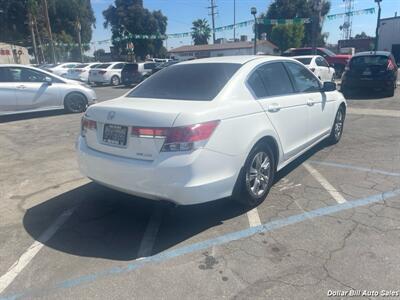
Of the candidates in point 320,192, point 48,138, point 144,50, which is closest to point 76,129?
point 48,138

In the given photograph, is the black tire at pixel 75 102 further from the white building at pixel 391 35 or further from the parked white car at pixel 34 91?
the white building at pixel 391 35

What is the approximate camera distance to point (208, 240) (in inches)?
134

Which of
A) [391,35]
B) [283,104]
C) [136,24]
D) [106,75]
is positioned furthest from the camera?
[136,24]

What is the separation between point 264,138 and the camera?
157 inches

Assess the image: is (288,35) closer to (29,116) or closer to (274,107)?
(29,116)

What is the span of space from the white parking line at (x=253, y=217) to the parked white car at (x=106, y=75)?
21530 mm

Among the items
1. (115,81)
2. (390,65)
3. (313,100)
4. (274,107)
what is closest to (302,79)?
(313,100)

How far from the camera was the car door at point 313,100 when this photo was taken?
4984mm

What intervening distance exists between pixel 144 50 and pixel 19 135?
57.9 m

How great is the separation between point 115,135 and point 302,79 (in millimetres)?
2987

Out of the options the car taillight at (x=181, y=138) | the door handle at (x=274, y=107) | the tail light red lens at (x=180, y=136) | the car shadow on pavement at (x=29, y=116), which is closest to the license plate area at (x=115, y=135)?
the tail light red lens at (x=180, y=136)

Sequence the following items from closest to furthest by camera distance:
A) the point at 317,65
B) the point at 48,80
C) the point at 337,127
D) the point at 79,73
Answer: the point at 337,127 → the point at 48,80 → the point at 317,65 → the point at 79,73

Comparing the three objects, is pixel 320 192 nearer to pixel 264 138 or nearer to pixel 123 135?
pixel 264 138

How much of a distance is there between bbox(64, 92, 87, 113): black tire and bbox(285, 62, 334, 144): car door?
787 cm
